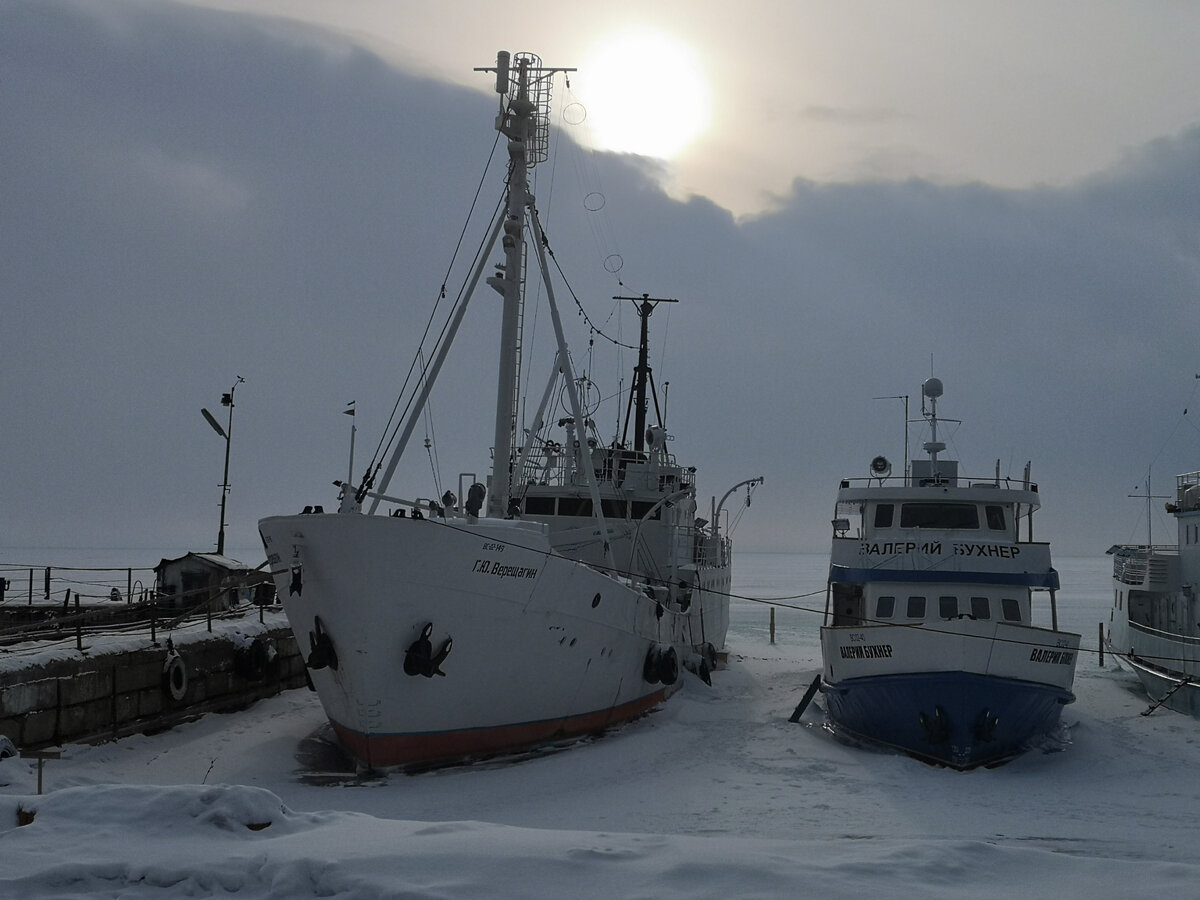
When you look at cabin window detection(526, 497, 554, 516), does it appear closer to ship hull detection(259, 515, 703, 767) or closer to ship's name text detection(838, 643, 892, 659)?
ship hull detection(259, 515, 703, 767)

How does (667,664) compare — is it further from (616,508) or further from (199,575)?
(199,575)

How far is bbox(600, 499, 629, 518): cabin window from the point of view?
1084 inches

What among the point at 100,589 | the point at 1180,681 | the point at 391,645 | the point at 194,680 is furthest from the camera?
the point at 100,589

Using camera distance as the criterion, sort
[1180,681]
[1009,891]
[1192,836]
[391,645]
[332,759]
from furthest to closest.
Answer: [1180,681], [332,759], [391,645], [1192,836], [1009,891]

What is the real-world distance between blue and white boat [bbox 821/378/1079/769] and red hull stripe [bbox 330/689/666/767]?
225 inches

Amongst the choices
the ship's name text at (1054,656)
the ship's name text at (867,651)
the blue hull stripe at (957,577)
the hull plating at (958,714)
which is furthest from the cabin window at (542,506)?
the ship's name text at (1054,656)

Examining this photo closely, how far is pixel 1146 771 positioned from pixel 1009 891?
41.9 feet

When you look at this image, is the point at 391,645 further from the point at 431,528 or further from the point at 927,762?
the point at 927,762

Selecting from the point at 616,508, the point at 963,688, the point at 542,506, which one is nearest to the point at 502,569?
the point at 963,688

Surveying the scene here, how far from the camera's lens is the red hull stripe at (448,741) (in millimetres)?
15625

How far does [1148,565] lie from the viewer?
99.2 feet

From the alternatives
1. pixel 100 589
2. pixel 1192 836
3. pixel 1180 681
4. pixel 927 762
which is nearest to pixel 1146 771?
pixel 927 762

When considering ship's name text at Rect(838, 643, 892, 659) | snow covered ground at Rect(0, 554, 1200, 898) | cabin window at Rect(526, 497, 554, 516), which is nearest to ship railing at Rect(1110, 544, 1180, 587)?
snow covered ground at Rect(0, 554, 1200, 898)

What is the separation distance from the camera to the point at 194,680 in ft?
65.5
